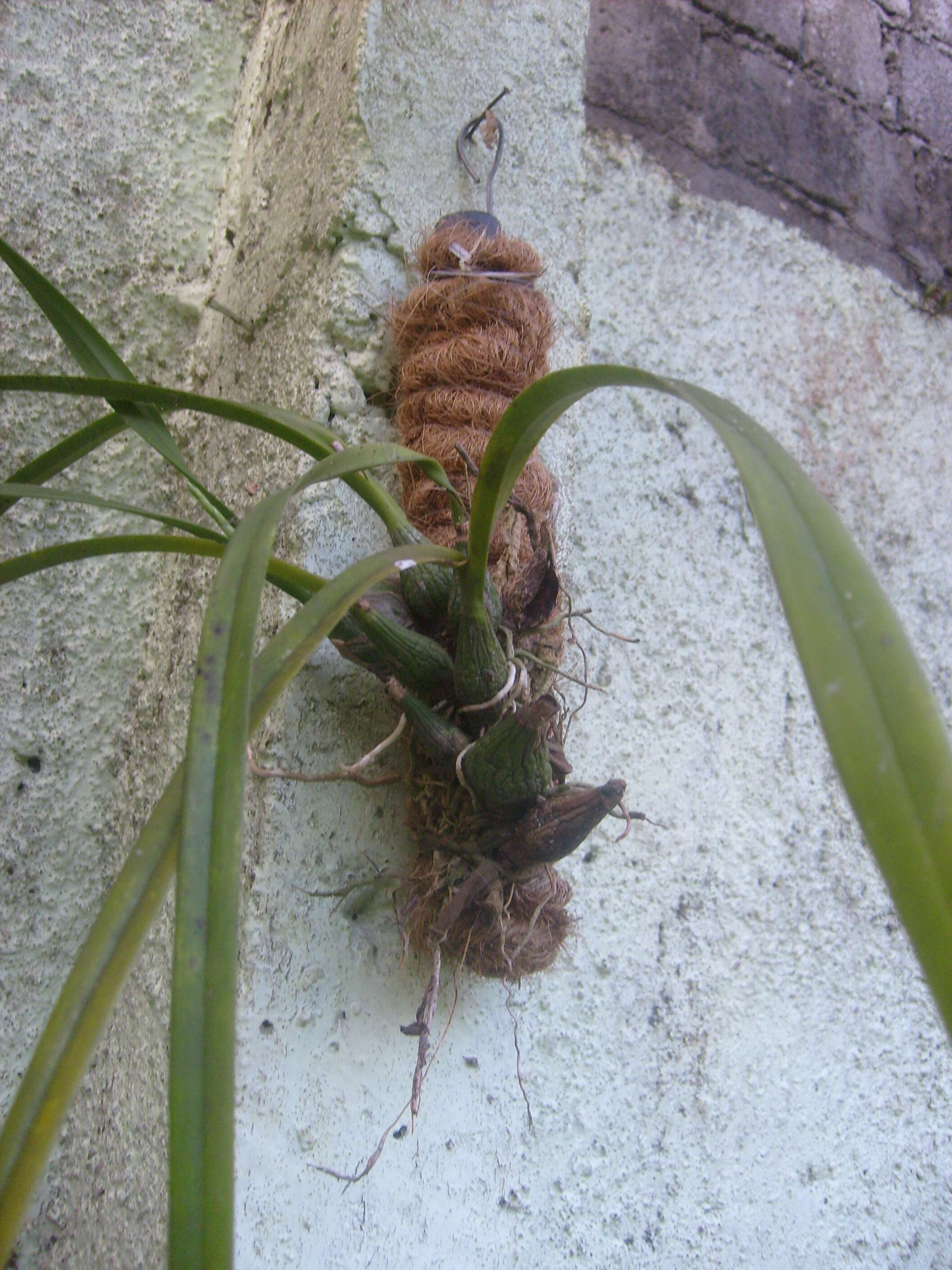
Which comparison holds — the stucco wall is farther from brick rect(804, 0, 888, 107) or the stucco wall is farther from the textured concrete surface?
brick rect(804, 0, 888, 107)

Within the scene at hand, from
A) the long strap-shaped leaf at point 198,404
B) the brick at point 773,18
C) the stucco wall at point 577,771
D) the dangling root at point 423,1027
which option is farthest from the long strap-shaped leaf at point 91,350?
the brick at point 773,18

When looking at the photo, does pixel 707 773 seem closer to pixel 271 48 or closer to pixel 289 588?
pixel 289 588

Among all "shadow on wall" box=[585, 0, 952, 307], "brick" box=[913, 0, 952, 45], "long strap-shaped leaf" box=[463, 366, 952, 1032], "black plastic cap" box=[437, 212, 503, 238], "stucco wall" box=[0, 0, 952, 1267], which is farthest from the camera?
"brick" box=[913, 0, 952, 45]

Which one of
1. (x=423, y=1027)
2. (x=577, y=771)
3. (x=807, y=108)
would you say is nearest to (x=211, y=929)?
(x=423, y=1027)

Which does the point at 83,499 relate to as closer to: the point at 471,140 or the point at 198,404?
the point at 198,404

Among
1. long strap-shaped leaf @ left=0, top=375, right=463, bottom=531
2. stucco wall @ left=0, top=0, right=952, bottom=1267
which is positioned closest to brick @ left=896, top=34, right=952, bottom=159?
stucco wall @ left=0, top=0, right=952, bottom=1267

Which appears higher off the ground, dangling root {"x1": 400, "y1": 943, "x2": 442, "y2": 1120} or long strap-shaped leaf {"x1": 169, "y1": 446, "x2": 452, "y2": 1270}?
long strap-shaped leaf {"x1": 169, "y1": 446, "x2": 452, "y2": 1270}

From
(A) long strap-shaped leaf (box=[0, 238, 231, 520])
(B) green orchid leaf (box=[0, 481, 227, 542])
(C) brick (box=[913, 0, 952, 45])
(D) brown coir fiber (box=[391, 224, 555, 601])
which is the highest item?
(C) brick (box=[913, 0, 952, 45])

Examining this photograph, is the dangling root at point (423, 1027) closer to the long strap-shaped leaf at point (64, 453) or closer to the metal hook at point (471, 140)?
the long strap-shaped leaf at point (64, 453)
